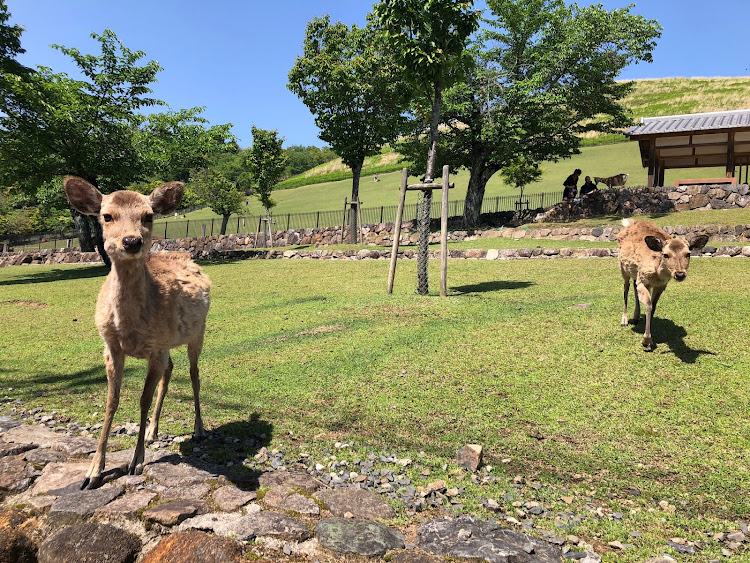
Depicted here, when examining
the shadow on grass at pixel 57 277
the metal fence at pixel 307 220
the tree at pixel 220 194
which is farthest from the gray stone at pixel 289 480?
the tree at pixel 220 194

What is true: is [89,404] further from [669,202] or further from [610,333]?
[669,202]

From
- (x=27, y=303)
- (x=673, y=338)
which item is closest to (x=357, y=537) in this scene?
(x=673, y=338)

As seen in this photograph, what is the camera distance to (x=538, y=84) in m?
24.4

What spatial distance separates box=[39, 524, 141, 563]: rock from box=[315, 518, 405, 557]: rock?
3.96 ft

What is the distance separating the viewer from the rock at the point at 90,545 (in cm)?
302

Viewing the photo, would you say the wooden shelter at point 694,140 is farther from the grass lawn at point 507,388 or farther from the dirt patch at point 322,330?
the dirt patch at point 322,330

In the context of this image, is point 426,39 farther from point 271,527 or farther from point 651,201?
point 651,201

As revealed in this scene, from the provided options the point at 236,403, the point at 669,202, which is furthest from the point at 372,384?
the point at 669,202

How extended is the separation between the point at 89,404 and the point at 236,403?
5.79 feet

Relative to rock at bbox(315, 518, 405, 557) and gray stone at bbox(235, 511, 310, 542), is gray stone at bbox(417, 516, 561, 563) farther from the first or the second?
gray stone at bbox(235, 511, 310, 542)

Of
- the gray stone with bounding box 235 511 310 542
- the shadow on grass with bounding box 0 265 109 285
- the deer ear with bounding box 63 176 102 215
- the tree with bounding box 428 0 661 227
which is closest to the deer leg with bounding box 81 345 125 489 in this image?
the deer ear with bounding box 63 176 102 215

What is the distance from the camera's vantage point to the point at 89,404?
19.1 ft

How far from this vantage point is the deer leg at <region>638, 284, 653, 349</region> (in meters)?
6.35

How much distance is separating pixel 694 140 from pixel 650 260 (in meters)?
23.4
